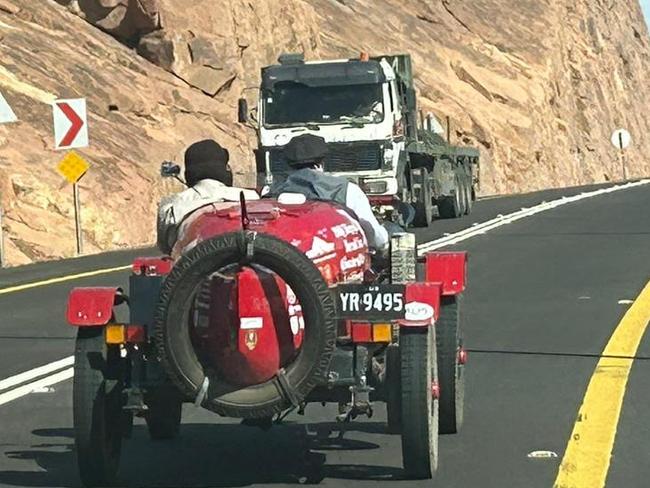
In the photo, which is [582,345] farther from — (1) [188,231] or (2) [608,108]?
(2) [608,108]

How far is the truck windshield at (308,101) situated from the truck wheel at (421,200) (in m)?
3.90

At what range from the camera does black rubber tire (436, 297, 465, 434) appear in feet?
27.7

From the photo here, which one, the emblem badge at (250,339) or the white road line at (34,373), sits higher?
the emblem badge at (250,339)

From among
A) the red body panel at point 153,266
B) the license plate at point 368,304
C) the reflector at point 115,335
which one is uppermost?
the red body panel at point 153,266

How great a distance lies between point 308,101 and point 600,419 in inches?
695

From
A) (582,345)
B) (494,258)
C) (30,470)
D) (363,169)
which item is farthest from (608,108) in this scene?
(30,470)

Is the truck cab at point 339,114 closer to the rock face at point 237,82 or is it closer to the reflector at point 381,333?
the rock face at point 237,82

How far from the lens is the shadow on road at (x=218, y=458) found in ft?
24.8

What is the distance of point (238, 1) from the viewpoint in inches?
1724

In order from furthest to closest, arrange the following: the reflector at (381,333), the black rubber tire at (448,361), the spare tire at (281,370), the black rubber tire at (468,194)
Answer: the black rubber tire at (468,194) → the black rubber tire at (448,361) → the reflector at (381,333) → the spare tire at (281,370)

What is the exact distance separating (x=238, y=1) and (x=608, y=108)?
3585cm

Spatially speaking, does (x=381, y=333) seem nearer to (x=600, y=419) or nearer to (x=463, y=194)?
(x=600, y=419)

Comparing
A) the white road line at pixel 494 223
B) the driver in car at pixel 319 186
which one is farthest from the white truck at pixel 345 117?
the driver in car at pixel 319 186

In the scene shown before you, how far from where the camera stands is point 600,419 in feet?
29.1
